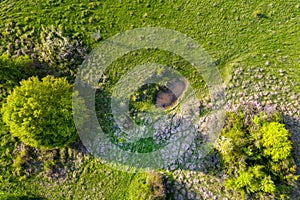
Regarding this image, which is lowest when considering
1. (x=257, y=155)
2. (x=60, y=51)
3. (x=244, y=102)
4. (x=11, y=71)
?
(x=11, y=71)

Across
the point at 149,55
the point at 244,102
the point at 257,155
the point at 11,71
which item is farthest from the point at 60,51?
the point at 257,155

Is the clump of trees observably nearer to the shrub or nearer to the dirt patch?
the dirt patch

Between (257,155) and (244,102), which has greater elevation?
(244,102)

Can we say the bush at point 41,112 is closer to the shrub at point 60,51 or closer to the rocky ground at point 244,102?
the shrub at point 60,51

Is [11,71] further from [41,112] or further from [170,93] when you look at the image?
[170,93]

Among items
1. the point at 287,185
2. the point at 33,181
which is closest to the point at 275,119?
the point at 287,185
